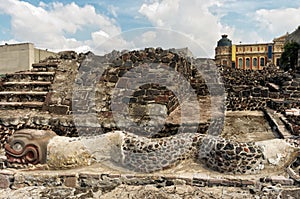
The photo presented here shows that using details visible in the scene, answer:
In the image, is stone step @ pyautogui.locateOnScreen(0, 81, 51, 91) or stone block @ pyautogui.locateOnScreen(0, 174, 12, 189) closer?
stone block @ pyautogui.locateOnScreen(0, 174, 12, 189)

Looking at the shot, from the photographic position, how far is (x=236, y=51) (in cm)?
4803

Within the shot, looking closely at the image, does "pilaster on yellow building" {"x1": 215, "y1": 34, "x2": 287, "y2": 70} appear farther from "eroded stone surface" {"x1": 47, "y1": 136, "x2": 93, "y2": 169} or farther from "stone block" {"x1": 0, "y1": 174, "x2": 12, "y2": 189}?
"stone block" {"x1": 0, "y1": 174, "x2": 12, "y2": 189}

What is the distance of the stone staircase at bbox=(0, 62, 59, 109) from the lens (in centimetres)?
591

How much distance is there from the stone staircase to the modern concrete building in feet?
36.6

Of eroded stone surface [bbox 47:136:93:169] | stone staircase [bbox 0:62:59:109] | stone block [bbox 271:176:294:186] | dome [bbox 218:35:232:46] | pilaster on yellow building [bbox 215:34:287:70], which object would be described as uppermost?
dome [bbox 218:35:232:46]

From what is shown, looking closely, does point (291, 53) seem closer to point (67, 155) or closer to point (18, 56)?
point (18, 56)

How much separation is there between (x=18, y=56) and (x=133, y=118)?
15037mm

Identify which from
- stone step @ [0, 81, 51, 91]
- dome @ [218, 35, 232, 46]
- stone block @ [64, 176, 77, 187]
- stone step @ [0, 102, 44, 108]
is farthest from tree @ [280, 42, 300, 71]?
stone block @ [64, 176, 77, 187]


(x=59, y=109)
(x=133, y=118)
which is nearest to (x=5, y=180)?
(x=59, y=109)

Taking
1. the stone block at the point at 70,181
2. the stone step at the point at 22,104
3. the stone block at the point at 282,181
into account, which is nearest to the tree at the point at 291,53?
the stone step at the point at 22,104

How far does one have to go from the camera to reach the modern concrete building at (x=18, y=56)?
17656 millimetres

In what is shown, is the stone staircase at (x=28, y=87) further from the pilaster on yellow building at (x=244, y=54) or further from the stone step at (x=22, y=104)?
the pilaster on yellow building at (x=244, y=54)

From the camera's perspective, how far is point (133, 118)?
5.21m

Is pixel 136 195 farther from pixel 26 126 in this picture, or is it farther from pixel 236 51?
pixel 236 51
